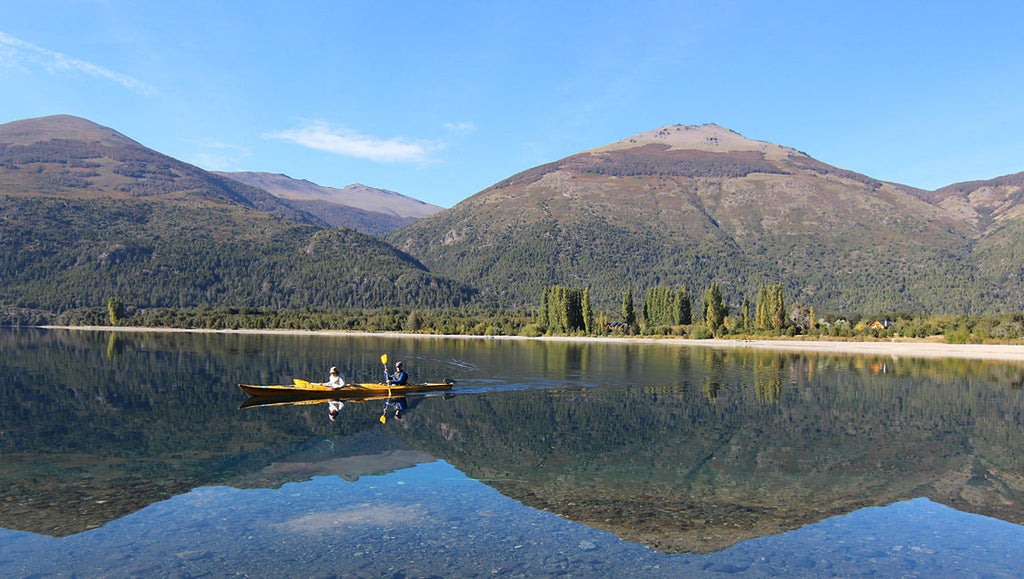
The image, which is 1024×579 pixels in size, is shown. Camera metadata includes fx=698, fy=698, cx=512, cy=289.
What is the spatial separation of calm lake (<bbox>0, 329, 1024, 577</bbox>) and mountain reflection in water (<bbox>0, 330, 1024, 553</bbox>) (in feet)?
0.47

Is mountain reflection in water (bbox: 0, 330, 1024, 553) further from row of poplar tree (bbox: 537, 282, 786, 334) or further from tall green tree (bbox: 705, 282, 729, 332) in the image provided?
tall green tree (bbox: 705, 282, 729, 332)

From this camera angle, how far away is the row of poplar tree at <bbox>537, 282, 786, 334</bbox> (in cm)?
13425

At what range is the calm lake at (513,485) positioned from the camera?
1684cm

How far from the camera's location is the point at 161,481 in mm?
23016

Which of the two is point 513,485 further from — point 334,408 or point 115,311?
point 115,311

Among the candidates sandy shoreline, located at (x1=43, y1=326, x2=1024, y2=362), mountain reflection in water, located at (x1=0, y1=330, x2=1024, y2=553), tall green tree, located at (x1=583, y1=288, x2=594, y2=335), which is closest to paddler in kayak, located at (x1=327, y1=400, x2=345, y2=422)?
mountain reflection in water, located at (x1=0, y1=330, x2=1024, y2=553)

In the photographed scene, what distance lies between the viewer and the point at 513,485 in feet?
77.0

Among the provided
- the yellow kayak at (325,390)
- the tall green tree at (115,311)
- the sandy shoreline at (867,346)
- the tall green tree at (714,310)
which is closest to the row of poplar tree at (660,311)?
the tall green tree at (714,310)

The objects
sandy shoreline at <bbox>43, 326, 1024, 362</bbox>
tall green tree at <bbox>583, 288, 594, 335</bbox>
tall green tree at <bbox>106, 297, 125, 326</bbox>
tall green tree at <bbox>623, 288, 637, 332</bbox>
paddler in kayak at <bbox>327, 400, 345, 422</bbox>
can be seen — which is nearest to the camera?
paddler in kayak at <bbox>327, 400, 345, 422</bbox>

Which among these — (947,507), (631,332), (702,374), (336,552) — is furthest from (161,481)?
(631,332)

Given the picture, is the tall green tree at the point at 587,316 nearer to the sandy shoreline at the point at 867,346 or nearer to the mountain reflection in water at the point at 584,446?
the sandy shoreline at the point at 867,346

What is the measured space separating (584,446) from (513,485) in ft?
23.0

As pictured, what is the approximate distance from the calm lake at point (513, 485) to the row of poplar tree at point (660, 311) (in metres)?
88.5

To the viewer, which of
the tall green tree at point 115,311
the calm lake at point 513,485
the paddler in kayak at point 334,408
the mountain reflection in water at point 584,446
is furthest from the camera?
the tall green tree at point 115,311
